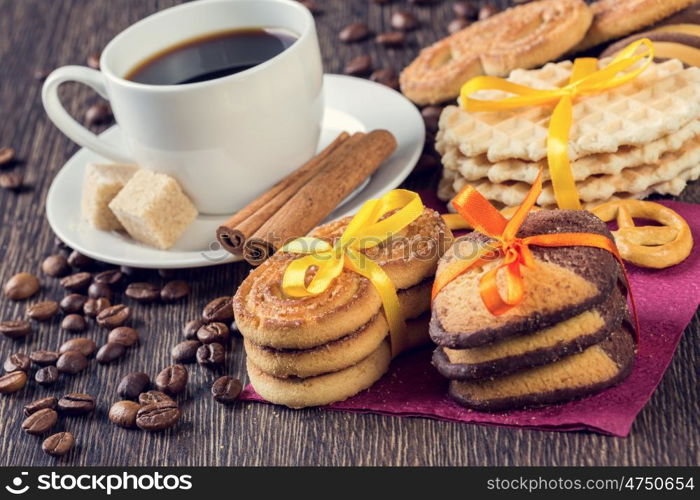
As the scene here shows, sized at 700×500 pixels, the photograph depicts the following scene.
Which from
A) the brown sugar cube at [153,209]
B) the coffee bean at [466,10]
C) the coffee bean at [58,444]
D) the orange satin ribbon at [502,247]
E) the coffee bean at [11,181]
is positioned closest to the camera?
the orange satin ribbon at [502,247]

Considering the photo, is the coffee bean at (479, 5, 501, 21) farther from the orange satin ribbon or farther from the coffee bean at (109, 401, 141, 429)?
the coffee bean at (109, 401, 141, 429)

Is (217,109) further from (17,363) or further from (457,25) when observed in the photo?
(457,25)

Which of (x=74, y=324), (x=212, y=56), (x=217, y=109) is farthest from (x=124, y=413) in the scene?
(x=212, y=56)

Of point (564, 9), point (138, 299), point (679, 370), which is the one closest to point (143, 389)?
point (138, 299)

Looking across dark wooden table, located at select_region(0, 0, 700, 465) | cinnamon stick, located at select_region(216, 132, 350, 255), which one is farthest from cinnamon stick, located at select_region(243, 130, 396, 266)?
dark wooden table, located at select_region(0, 0, 700, 465)

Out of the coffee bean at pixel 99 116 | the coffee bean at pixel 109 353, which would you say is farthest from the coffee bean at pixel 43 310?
the coffee bean at pixel 99 116

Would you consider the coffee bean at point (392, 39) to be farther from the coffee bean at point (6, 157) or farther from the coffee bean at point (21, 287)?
the coffee bean at point (21, 287)
